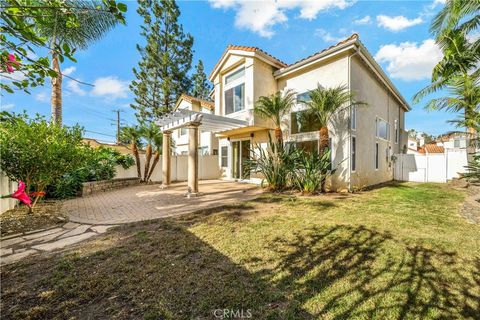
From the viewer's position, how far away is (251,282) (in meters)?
2.82

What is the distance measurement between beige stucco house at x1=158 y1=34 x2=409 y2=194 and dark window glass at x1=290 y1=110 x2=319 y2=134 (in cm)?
A: 6

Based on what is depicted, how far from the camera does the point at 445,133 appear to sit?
831 cm

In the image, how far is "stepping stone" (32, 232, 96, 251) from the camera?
4047mm

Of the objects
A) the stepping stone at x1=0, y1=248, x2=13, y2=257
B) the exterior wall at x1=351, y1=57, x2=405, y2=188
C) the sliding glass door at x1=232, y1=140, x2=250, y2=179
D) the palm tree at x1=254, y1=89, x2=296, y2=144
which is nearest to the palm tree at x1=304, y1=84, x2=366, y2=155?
the exterior wall at x1=351, y1=57, x2=405, y2=188

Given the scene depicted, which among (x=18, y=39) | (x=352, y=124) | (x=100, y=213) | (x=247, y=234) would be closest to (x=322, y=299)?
(x=247, y=234)

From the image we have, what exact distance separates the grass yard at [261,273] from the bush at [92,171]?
5.71 m

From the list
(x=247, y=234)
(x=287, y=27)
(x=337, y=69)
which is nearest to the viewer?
(x=247, y=234)

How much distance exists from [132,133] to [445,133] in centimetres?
1586

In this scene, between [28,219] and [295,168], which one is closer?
[28,219]

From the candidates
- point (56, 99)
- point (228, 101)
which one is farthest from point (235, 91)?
point (56, 99)

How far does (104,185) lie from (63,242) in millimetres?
7571

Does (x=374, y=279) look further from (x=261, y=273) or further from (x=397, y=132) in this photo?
(x=397, y=132)

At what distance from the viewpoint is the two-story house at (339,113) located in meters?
9.59

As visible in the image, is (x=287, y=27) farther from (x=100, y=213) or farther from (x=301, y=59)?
(x=100, y=213)
